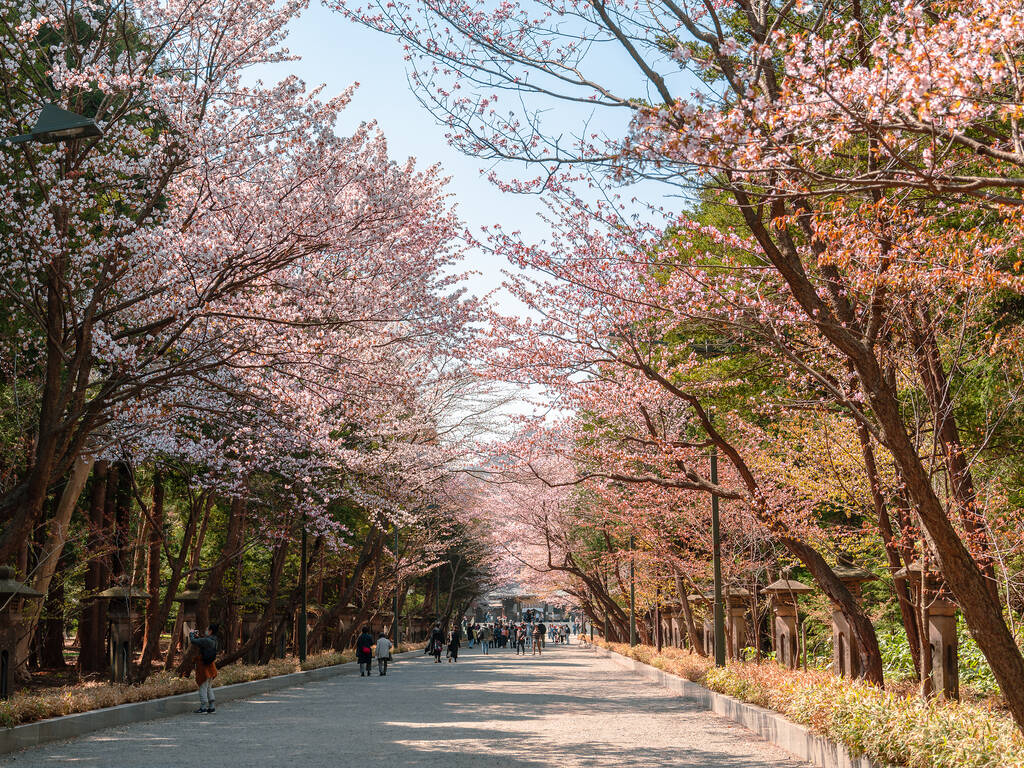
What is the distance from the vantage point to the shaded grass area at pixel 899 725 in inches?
297

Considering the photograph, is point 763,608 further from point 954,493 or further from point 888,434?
point 888,434

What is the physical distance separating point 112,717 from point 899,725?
35.2 ft

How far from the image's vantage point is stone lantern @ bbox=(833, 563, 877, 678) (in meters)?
15.5

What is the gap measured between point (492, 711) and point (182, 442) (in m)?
8.43

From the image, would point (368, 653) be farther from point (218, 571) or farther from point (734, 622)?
point (734, 622)

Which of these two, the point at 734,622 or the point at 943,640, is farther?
the point at 734,622

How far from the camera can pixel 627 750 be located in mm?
11031

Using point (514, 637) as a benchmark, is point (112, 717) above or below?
above

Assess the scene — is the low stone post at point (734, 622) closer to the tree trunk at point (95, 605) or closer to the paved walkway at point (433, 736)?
the paved walkway at point (433, 736)

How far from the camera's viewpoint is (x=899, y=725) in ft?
28.3

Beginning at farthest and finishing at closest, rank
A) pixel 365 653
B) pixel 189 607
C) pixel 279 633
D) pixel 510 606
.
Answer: pixel 510 606 < pixel 279 633 < pixel 365 653 < pixel 189 607

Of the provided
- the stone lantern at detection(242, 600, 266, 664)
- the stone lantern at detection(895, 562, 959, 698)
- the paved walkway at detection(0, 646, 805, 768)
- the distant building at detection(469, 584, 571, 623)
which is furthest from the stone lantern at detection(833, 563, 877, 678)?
the distant building at detection(469, 584, 571, 623)

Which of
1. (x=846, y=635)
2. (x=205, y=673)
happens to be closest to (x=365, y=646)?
(x=205, y=673)

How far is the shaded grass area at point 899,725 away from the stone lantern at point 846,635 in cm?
269
